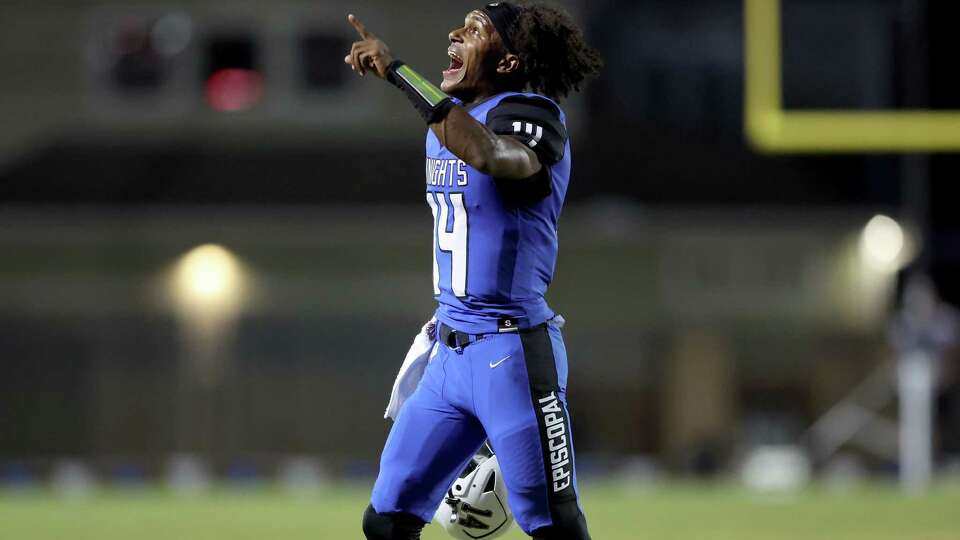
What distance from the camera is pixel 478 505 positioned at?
236 inches

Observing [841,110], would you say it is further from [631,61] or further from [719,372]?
[631,61]

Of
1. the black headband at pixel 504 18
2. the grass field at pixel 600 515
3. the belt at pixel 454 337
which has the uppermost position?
the black headband at pixel 504 18

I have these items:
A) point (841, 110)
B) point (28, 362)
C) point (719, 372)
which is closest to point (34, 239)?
point (28, 362)

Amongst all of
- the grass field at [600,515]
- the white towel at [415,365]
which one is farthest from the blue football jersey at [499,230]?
the grass field at [600,515]

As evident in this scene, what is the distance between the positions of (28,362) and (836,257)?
871cm

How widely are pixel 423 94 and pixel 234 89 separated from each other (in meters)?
15.2

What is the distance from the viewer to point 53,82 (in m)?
20.4

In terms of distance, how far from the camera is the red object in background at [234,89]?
2020 centimetres

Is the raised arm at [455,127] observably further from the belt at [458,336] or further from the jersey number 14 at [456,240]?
the belt at [458,336]

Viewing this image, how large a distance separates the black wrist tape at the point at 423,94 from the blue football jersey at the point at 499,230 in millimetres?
208

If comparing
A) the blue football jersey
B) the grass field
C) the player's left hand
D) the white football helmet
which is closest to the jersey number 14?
the blue football jersey

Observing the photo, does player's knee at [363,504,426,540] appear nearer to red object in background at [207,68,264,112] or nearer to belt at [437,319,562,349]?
belt at [437,319,562,349]

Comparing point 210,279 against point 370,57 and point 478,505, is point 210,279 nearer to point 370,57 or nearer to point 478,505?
point 478,505

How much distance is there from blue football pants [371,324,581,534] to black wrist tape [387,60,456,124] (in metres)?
0.75
